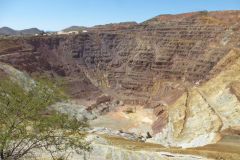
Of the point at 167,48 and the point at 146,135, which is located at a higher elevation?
the point at 167,48

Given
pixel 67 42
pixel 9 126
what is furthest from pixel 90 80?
pixel 9 126

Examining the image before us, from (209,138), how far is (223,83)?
31.9 metres

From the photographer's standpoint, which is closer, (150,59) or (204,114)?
(204,114)

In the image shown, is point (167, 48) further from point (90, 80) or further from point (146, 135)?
point (146, 135)

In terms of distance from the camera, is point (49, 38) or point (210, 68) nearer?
point (210, 68)

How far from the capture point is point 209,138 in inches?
3063

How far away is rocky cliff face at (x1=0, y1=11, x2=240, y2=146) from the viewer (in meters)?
124

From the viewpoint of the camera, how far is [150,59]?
154 m

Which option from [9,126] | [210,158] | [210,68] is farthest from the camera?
[210,68]

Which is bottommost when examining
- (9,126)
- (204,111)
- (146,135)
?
(146,135)

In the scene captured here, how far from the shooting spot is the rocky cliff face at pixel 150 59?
124 m

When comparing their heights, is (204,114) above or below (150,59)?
below

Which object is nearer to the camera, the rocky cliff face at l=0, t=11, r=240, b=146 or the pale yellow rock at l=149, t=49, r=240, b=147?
the pale yellow rock at l=149, t=49, r=240, b=147

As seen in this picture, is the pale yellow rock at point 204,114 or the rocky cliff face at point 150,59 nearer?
the pale yellow rock at point 204,114
